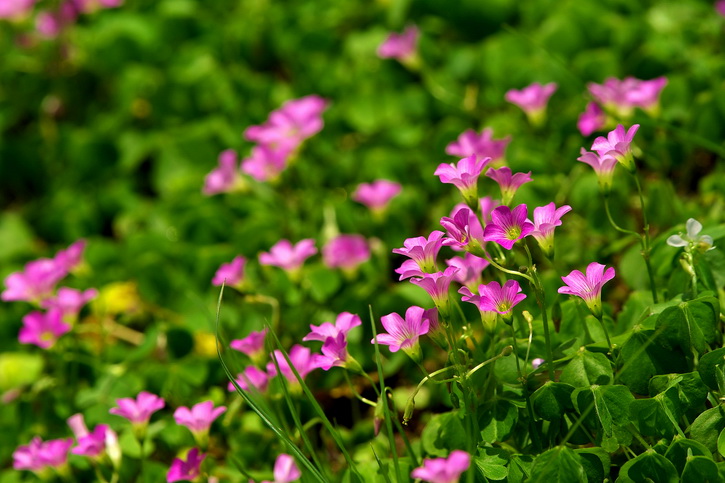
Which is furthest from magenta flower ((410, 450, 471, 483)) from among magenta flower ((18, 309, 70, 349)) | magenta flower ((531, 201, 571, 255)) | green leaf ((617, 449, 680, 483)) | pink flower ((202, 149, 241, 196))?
pink flower ((202, 149, 241, 196))

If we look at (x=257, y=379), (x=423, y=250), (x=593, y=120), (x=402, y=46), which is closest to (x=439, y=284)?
(x=423, y=250)

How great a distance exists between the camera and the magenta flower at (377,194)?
2.41 metres

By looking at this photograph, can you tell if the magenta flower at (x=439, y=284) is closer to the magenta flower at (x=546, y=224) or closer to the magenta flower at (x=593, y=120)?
the magenta flower at (x=546, y=224)

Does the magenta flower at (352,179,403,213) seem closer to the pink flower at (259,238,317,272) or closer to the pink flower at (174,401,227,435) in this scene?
the pink flower at (259,238,317,272)

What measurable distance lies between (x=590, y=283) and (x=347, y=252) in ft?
3.21

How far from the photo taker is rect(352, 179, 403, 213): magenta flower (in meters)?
2.41

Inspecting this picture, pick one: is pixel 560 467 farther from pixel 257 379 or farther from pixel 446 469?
pixel 257 379

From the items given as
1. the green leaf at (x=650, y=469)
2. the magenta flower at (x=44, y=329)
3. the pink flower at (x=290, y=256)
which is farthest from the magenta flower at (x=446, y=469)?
the magenta flower at (x=44, y=329)

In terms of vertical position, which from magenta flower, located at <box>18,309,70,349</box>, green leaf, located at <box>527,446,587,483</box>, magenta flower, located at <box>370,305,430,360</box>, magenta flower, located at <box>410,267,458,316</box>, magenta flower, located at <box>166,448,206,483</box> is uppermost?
magenta flower, located at <box>410,267,458,316</box>

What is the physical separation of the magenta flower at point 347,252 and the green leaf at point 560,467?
1046 mm

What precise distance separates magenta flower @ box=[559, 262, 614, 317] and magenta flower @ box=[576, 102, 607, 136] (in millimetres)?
702

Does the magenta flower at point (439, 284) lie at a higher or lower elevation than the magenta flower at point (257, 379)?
higher

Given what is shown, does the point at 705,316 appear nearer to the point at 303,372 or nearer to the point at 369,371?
the point at 303,372

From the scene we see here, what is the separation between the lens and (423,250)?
1.48 meters
